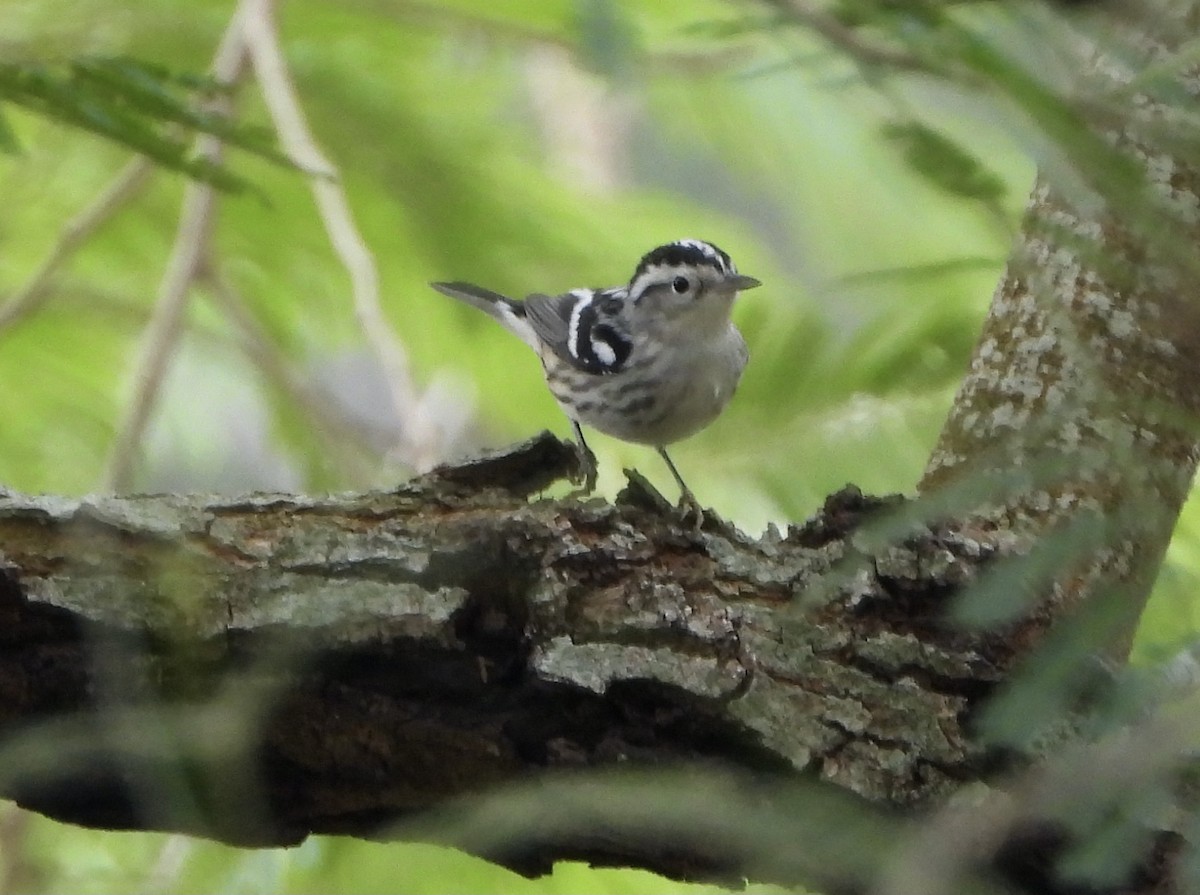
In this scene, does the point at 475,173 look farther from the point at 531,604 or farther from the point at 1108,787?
the point at 1108,787

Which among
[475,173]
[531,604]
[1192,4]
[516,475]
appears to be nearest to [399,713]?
[531,604]

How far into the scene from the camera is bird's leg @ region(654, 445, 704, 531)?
1355 millimetres

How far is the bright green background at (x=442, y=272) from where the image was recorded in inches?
76.0

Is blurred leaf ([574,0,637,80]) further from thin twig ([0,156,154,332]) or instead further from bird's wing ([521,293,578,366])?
bird's wing ([521,293,578,366])

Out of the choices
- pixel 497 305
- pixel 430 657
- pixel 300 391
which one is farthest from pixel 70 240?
pixel 430 657

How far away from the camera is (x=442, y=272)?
97.7 inches

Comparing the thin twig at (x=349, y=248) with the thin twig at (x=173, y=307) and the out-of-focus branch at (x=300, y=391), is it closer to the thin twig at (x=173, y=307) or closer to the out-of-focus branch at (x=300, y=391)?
the thin twig at (x=173, y=307)

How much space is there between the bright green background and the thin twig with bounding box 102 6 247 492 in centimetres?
14

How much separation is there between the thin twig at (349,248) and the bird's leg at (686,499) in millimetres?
382

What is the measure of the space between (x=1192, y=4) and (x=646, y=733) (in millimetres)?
732

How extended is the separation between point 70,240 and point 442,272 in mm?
684

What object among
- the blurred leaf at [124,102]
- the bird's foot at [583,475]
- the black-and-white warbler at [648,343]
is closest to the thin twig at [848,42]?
the blurred leaf at [124,102]

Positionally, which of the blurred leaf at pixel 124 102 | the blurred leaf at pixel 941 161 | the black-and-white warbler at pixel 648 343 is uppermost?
the black-and-white warbler at pixel 648 343

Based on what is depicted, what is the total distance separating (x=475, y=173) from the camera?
95.4 inches
